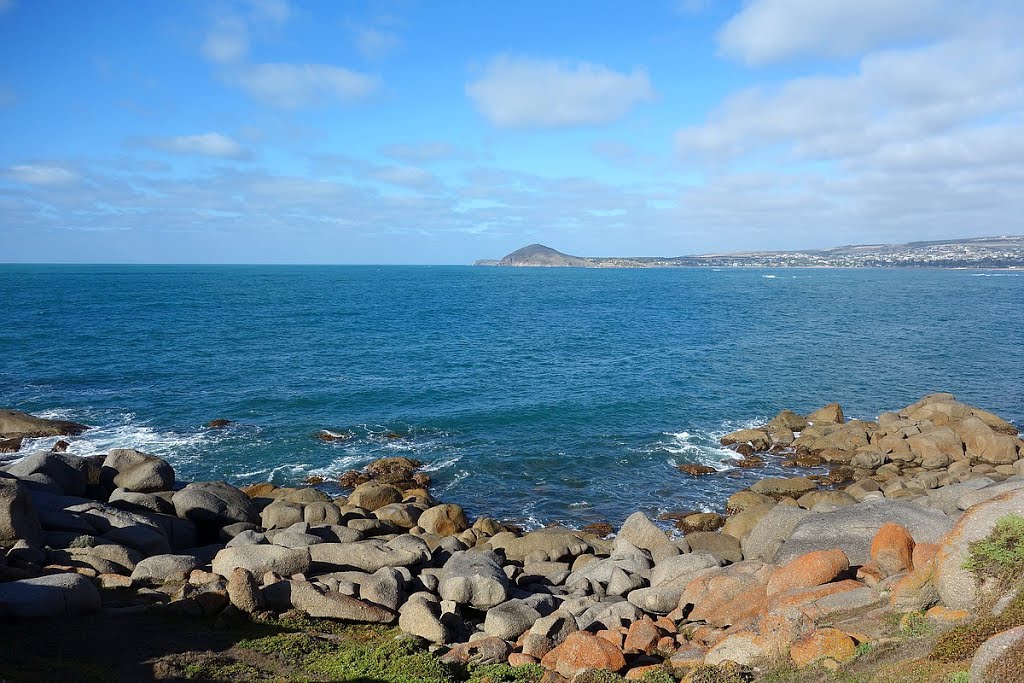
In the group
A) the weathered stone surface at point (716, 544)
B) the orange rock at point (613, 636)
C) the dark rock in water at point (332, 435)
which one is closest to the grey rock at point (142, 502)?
the dark rock in water at point (332, 435)

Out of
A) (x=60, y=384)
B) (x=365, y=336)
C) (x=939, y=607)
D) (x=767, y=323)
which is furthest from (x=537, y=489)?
(x=767, y=323)

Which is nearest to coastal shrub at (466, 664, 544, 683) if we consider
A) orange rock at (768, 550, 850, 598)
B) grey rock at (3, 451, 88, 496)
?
orange rock at (768, 550, 850, 598)

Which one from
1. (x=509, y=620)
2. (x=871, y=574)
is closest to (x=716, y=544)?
(x=871, y=574)

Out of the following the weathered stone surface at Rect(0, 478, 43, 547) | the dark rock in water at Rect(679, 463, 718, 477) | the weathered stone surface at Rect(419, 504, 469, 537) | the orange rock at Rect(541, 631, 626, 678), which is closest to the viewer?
the orange rock at Rect(541, 631, 626, 678)

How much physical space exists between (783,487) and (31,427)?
138 feet

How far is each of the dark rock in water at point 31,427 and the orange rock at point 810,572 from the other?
39242 mm

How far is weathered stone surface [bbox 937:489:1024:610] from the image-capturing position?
12.2 m

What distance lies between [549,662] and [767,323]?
87.1 m

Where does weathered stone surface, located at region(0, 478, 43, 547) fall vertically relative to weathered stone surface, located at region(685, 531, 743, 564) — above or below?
above

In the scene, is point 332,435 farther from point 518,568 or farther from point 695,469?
point 695,469

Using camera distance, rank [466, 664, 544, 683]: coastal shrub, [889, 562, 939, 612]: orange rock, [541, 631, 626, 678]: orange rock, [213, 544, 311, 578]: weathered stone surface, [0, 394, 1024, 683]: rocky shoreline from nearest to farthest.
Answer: [889, 562, 939, 612]: orange rock → [0, 394, 1024, 683]: rocky shoreline → [466, 664, 544, 683]: coastal shrub → [541, 631, 626, 678]: orange rock → [213, 544, 311, 578]: weathered stone surface

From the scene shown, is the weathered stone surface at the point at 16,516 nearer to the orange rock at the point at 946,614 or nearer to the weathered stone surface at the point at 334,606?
the weathered stone surface at the point at 334,606

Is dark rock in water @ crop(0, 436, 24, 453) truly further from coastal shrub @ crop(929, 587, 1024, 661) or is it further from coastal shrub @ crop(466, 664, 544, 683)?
coastal shrub @ crop(929, 587, 1024, 661)

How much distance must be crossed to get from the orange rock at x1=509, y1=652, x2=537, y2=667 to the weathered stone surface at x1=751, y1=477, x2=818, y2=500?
18.7m
